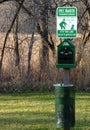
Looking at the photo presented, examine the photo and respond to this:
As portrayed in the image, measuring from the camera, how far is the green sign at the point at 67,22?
10.8 metres

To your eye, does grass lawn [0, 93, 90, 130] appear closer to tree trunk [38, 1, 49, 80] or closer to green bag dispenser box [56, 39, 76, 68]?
green bag dispenser box [56, 39, 76, 68]

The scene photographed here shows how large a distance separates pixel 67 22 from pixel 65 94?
4.65ft

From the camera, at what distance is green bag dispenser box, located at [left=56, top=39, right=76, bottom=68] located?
10.8 metres

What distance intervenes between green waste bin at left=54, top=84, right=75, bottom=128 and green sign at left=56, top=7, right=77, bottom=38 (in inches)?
41.2

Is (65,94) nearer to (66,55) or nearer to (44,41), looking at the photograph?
(66,55)

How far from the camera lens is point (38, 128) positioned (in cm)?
1224

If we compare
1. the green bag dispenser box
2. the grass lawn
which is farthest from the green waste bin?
the grass lawn

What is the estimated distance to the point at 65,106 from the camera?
35.9 feet

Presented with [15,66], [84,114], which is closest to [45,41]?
[15,66]

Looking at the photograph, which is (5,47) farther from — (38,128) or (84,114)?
(38,128)

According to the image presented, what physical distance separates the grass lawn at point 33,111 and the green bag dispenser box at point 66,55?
6.60ft

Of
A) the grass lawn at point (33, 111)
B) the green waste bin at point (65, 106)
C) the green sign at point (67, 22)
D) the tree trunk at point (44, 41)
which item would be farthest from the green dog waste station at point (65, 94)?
the tree trunk at point (44, 41)

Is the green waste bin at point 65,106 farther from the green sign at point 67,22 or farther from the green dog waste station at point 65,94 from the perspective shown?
the green sign at point 67,22

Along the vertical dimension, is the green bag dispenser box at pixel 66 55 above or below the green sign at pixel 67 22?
below
